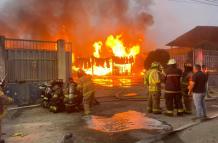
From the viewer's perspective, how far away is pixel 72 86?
12.4 metres

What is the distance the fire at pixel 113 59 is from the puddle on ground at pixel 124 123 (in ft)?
63.6

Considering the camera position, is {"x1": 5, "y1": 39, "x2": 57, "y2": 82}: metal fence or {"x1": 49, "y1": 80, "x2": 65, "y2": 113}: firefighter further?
{"x1": 5, "y1": 39, "x2": 57, "y2": 82}: metal fence

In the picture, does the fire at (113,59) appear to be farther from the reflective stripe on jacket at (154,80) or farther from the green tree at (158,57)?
the reflective stripe on jacket at (154,80)

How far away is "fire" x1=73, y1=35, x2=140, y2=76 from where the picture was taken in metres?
33.2

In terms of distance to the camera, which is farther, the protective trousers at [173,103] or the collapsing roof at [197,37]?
the collapsing roof at [197,37]

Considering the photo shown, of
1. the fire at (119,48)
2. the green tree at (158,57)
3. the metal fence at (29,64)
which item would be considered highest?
the fire at (119,48)

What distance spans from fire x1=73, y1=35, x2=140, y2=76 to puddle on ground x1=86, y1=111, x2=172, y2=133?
19.4 metres

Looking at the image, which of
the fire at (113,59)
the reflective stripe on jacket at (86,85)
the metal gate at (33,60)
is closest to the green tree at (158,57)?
the fire at (113,59)

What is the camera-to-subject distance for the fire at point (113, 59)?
33250 mm

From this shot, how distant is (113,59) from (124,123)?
2460 centimetres

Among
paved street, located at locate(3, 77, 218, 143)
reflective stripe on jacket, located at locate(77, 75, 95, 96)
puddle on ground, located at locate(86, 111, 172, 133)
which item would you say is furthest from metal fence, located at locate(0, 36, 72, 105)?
puddle on ground, located at locate(86, 111, 172, 133)

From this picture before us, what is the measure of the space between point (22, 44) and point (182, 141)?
9501mm

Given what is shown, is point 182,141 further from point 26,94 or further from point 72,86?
point 26,94

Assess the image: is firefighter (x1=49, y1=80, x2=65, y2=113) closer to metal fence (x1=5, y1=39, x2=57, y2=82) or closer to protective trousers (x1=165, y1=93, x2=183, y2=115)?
metal fence (x1=5, y1=39, x2=57, y2=82)
